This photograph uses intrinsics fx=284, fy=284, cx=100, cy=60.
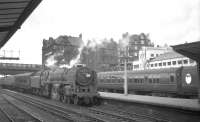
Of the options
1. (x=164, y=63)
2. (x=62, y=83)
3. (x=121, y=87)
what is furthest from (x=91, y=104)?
(x=164, y=63)

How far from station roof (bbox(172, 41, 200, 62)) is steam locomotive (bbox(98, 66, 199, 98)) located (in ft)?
16.5

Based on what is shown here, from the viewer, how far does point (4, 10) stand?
974 cm

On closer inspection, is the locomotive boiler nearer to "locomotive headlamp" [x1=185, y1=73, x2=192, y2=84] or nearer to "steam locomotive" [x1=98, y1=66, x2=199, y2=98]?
"steam locomotive" [x1=98, y1=66, x2=199, y2=98]

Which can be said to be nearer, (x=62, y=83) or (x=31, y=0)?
(x=31, y=0)

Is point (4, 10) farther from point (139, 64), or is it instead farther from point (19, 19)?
point (139, 64)

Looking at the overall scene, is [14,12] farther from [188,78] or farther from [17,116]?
[188,78]

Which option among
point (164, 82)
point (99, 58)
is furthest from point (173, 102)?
point (99, 58)

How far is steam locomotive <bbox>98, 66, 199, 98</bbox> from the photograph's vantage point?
23.1 metres

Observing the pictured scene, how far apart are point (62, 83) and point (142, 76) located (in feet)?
32.0

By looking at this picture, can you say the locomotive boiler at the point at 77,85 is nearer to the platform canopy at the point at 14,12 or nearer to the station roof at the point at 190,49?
the station roof at the point at 190,49

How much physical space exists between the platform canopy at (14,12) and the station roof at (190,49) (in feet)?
28.5

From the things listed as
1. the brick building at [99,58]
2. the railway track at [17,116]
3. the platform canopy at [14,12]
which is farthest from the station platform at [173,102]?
the brick building at [99,58]

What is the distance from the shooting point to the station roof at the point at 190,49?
14.7m

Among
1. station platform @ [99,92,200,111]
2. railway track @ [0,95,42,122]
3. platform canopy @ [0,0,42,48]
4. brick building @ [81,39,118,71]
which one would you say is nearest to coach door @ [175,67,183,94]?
station platform @ [99,92,200,111]
